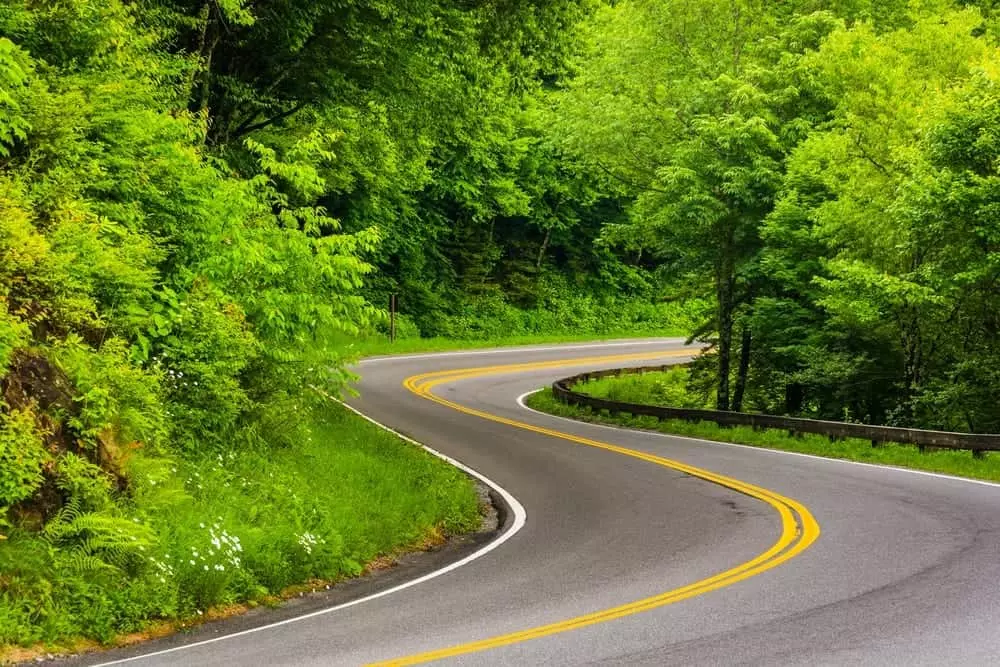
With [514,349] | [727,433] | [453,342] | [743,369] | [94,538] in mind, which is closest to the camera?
[94,538]

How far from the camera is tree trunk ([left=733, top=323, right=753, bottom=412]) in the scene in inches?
1098

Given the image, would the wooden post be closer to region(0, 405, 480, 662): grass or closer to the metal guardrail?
the metal guardrail

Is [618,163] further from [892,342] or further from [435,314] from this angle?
[435,314]

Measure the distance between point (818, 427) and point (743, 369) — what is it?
727 cm

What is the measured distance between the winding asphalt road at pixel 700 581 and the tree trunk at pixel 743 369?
30.9 feet

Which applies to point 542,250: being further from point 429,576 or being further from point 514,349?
point 429,576

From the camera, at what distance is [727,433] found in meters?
23.4

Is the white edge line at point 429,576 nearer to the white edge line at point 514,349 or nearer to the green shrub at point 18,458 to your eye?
the green shrub at point 18,458

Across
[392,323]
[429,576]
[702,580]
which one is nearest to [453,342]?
[392,323]

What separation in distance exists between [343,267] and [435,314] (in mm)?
34466

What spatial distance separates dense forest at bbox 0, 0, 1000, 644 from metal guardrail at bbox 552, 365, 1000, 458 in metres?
1.85

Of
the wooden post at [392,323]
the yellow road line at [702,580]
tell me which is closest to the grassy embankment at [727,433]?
the yellow road line at [702,580]

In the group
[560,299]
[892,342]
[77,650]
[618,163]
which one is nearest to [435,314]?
[560,299]

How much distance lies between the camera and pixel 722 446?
21469 millimetres
